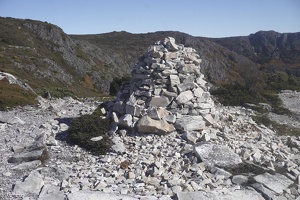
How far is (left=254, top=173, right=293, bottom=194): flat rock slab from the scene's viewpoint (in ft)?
32.2

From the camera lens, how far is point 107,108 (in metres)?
16.2

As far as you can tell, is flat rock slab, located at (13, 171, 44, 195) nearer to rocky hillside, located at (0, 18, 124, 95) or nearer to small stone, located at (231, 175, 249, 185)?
small stone, located at (231, 175, 249, 185)

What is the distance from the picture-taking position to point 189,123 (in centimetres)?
1343

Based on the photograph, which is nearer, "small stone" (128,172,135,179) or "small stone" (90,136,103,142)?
"small stone" (128,172,135,179)

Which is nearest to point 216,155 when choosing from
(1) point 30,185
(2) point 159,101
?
(2) point 159,101

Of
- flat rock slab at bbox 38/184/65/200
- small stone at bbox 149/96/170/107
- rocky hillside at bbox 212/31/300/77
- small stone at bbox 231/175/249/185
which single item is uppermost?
rocky hillside at bbox 212/31/300/77

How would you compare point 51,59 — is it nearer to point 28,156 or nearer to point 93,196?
point 28,156

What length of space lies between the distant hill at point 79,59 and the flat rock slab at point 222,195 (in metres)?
25.0

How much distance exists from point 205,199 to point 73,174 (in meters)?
4.25

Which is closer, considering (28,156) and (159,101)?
(28,156)

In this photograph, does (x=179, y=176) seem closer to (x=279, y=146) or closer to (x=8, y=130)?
(x=279, y=146)

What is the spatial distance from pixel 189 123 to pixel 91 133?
413cm

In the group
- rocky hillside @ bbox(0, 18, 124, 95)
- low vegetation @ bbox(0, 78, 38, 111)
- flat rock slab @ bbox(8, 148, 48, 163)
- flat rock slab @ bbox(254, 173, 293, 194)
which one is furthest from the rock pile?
rocky hillside @ bbox(0, 18, 124, 95)

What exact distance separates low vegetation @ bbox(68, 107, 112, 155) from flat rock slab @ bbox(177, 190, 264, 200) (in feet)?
14.2
